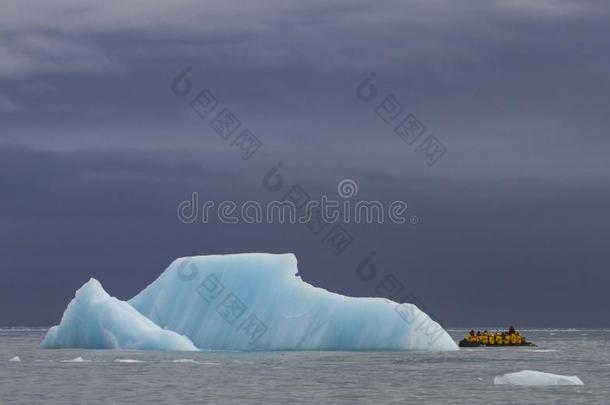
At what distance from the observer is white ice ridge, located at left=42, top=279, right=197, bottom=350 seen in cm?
5441

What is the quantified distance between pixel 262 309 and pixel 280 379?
16.2 m

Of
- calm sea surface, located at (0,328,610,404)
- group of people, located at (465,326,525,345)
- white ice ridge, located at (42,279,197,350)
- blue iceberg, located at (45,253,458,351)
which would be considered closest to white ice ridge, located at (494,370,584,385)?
calm sea surface, located at (0,328,610,404)

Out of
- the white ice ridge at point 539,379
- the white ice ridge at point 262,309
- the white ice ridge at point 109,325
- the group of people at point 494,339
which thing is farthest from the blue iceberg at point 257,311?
the group of people at point 494,339

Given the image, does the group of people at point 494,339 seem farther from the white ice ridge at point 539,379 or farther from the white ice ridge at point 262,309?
the white ice ridge at point 539,379

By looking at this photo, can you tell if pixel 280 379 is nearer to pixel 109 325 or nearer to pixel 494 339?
pixel 109 325

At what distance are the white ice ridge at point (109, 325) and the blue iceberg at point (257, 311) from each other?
11 cm

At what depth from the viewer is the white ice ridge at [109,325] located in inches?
2142

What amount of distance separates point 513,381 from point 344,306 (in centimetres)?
1947

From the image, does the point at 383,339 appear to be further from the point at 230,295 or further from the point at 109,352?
the point at 109,352

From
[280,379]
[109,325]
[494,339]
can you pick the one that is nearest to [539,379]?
[280,379]

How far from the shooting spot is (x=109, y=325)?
181ft

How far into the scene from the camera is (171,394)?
112ft

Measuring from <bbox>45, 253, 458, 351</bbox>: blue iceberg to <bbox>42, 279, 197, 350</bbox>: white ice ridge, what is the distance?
0.37ft

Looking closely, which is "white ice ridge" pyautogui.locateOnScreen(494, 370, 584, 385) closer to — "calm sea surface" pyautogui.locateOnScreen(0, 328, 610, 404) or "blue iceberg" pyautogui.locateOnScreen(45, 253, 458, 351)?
"calm sea surface" pyautogui.locateOnScreen(0, 328, 610, 404)
